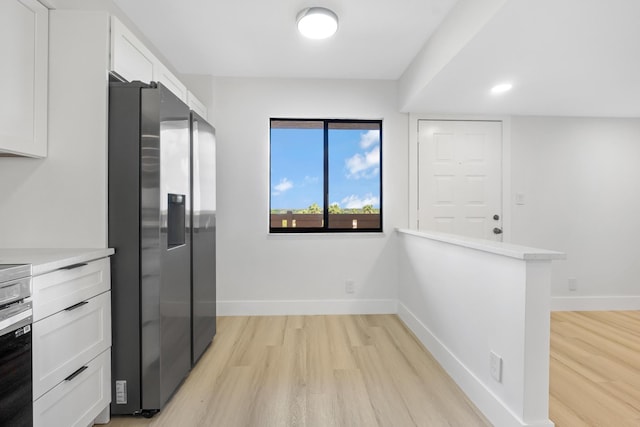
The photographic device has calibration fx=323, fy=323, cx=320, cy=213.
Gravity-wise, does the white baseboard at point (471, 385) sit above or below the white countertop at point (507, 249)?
below

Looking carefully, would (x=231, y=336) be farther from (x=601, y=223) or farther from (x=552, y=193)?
(x=601, y=223)

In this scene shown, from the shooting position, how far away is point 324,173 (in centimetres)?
351

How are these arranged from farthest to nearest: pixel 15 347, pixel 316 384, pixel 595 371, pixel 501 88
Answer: pixel 501 88, pixel 595 371, pixel 316 384, pixel 15 347

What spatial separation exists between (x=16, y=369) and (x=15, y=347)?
→ 8 centimetres

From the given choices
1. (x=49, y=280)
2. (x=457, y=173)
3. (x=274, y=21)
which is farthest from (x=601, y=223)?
(x=49, y=280)

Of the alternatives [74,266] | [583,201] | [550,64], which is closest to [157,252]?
[74,266]

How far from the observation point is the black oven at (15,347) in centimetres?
109

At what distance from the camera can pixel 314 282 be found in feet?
11.3

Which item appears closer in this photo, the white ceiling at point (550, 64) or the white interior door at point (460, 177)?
the white ceiling at point (550, 64)

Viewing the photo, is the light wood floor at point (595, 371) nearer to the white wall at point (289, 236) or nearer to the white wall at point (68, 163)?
the white wall at point (289, 236)

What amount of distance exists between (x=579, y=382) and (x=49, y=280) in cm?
295

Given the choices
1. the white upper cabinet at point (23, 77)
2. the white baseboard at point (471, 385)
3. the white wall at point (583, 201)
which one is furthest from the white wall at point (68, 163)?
the white wall at point (583, 201)

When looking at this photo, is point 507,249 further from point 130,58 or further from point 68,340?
point 130,58

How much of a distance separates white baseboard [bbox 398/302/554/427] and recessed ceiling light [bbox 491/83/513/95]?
210 cm
